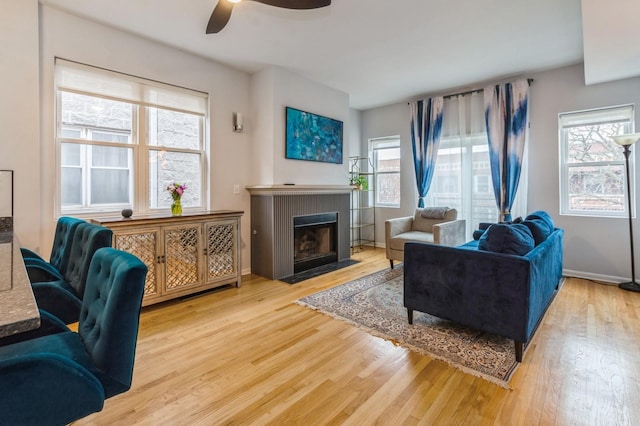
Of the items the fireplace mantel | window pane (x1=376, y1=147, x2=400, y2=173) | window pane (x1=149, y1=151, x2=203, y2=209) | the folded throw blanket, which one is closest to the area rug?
the fireplace mantel

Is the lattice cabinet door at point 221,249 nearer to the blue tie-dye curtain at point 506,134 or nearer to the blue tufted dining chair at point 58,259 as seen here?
the blue tufted dining chair at point 58,259

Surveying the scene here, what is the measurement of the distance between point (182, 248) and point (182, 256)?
83 mm

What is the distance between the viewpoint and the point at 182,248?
3273mm

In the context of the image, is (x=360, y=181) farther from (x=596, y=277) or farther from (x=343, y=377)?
(x=343, y=377)

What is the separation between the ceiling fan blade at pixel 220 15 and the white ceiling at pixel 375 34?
301mm

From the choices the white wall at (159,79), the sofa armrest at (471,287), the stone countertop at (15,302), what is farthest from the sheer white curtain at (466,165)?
the stone countertop at (15,302)

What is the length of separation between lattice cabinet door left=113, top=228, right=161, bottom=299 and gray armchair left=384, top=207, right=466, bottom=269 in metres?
2.96

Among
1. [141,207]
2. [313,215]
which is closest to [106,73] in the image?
[141,207]

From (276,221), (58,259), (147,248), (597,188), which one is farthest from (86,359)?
(597,188)

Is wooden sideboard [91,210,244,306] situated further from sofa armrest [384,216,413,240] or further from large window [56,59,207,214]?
sofa armrest [384,216,413,240]

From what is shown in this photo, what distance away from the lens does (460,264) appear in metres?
2.38

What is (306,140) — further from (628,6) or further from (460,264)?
(628,6)

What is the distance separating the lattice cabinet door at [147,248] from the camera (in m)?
2.89

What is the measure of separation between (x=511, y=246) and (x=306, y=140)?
9.83 feet
